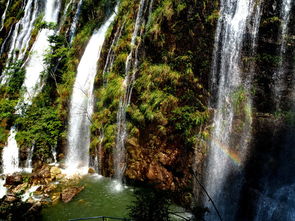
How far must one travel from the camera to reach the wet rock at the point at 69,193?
8.39m

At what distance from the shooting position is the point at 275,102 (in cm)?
760

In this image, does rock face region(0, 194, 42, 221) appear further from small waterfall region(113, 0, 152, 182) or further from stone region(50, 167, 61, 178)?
small waterfall region(113, 0, 152, 182)

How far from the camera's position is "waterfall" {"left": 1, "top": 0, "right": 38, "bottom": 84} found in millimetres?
14766

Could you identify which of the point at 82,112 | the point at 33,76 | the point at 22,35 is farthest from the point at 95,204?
the point at 22,35

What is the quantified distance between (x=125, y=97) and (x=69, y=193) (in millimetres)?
4094

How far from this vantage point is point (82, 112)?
11.0m

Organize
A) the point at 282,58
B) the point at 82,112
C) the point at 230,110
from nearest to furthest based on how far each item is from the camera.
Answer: the point at 282,58, the point at 230,110, the point at 82,112

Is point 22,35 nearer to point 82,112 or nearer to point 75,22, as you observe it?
point 75,22

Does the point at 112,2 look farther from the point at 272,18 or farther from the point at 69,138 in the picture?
the point at 272,18

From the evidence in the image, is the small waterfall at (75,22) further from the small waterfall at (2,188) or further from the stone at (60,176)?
the small waterfall at (2,188)

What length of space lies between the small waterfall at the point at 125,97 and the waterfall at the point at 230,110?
323 centimetres

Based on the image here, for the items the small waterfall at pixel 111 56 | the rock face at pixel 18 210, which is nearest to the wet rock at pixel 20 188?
the rock face at pixel 18 210

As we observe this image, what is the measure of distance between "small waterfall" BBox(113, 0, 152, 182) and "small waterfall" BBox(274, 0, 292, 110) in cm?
499

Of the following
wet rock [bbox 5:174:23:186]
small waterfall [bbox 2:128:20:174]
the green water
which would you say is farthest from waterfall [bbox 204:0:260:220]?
small waterfall [bbox 2:128:20:174]
